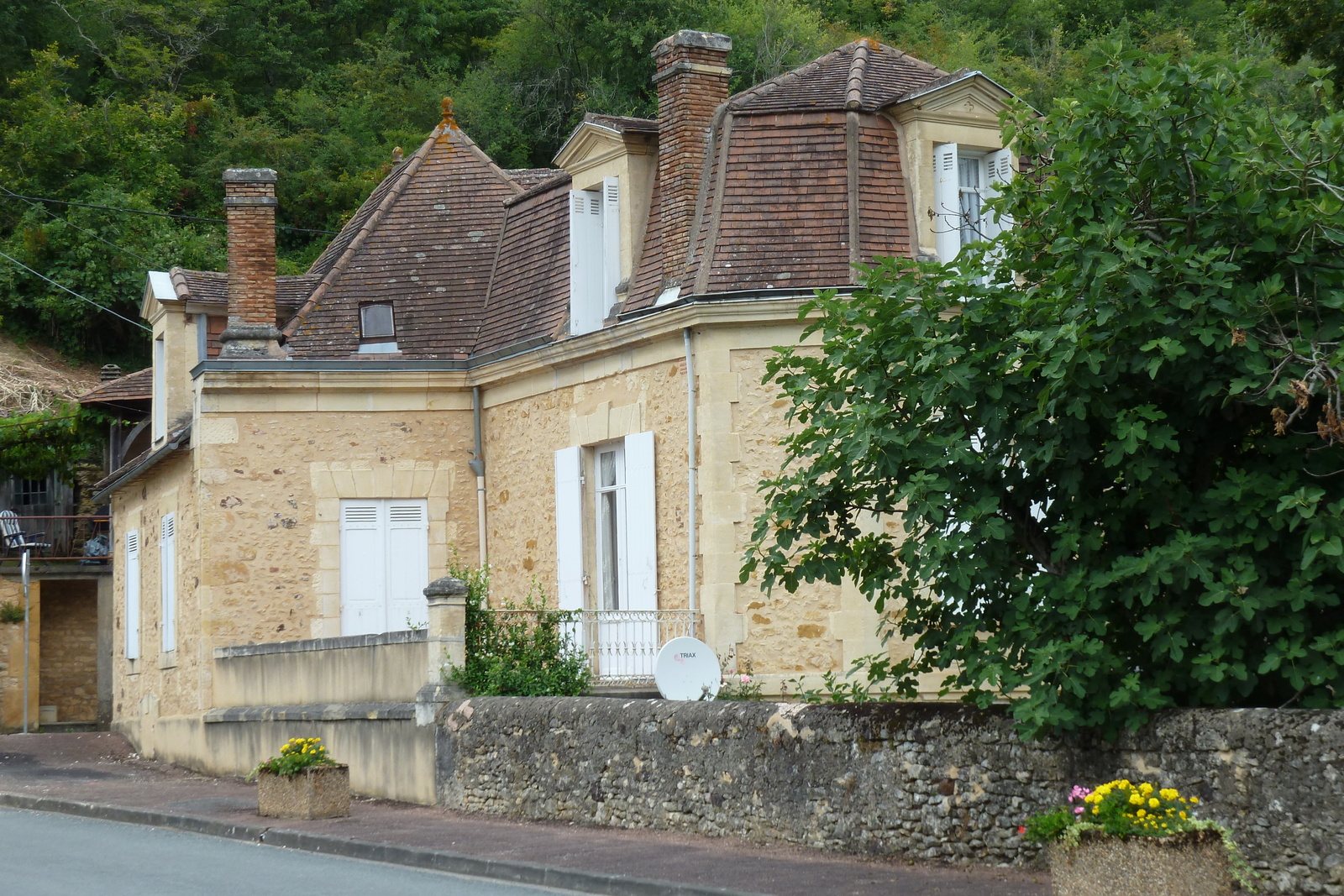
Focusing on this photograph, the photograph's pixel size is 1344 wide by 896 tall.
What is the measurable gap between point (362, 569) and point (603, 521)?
3261 millimetres

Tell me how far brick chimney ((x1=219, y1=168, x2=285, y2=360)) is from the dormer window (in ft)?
3.25

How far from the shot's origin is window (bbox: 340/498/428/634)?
1788 centimetres

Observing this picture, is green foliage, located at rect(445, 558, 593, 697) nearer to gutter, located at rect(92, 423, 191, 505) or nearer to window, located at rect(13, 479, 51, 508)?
gutter, located at rect(92, 423, 191, 505)

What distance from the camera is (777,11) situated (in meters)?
39.3

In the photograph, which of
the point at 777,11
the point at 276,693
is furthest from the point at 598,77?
the point at 276,693

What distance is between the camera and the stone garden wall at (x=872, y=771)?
7496mm

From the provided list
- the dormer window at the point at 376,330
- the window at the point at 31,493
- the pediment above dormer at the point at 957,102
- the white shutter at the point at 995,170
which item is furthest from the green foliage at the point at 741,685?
the window at the point at 31,493

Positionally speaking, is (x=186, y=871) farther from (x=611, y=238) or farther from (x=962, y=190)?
(x=962, y=190)

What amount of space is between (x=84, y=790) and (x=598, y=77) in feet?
73.9

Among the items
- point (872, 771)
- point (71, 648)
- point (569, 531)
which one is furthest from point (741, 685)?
point (71, 648)

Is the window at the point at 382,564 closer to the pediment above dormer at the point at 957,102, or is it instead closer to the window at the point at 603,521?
the window at the point at 603,521

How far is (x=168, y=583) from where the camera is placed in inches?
779

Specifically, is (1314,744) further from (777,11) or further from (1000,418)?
(777,11)

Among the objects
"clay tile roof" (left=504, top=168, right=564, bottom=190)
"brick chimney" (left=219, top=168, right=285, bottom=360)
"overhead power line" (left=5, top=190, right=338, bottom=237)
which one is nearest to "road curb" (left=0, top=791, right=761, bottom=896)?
"brick chimney" (left=219, top=168, right=285, bottom=360)
